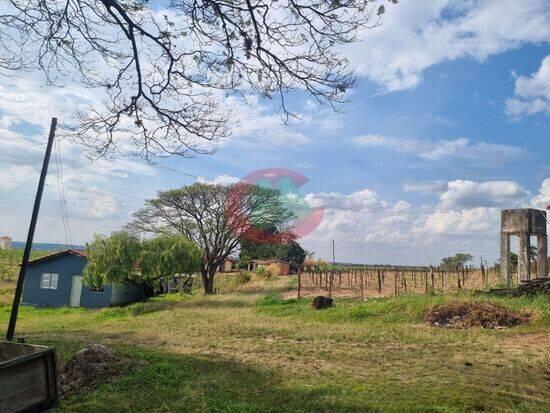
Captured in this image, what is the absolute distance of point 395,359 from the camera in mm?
8805

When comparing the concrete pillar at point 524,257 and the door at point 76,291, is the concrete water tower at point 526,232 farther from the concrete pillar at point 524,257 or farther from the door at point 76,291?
the door at point 76,291

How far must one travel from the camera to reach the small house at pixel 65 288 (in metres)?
31.6

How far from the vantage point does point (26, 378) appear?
4.99 meters

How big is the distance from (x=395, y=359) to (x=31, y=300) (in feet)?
99.2

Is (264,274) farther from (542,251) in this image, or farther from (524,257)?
(542,251)

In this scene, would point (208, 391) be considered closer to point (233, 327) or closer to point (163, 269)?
point (233, 327)

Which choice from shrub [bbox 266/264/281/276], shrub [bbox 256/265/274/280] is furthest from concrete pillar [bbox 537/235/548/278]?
shrub [bbox 266/264/281/276]

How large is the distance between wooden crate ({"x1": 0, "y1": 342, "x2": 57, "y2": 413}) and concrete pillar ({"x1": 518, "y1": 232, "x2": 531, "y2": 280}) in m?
15.6

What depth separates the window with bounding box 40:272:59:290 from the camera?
32594 mm

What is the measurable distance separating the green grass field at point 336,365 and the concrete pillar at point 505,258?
307cm

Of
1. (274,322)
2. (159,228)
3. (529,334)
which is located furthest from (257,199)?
(529,334)

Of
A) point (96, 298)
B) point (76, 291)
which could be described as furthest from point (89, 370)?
point (76, 291)

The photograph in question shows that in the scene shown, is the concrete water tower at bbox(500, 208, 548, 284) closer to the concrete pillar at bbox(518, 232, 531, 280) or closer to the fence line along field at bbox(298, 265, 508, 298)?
the concrete pillar at bbox(518, 232, 531, 280)

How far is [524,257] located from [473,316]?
4.96 metres
